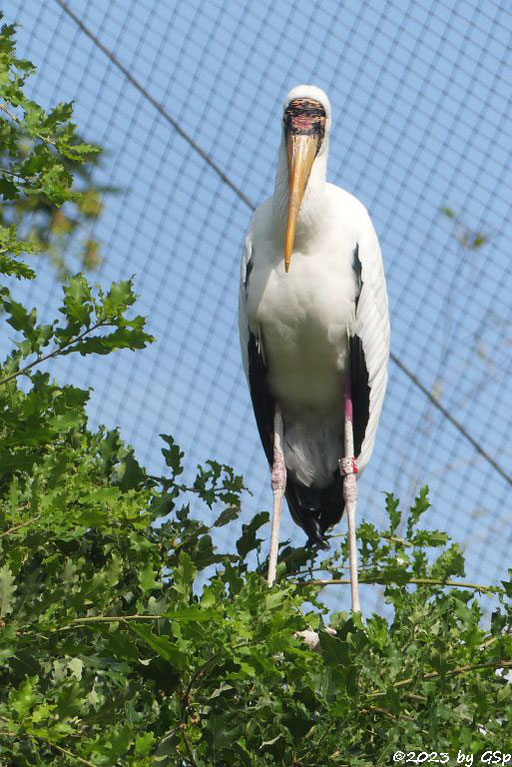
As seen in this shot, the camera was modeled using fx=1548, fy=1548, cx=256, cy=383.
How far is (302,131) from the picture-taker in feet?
14.2

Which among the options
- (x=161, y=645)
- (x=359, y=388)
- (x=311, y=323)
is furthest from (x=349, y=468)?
(x=161, y=645)

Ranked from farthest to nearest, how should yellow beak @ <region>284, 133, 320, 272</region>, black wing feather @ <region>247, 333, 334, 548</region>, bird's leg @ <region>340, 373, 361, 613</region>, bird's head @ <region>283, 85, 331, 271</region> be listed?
black wing feather @ <region>247, 333, 334, 548</region>
bird's leg @ <region>340, 373, 361, 613</region>
bird's head @ <region>283, 85, 331, 271</region>
yellow beak @ <region>284, 133, 320, 272</region>

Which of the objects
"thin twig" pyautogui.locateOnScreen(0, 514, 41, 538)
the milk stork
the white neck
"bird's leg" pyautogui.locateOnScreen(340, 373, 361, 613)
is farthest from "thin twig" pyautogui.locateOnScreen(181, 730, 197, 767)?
the white neck

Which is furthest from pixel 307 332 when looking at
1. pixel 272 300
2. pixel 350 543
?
pixel 350 543

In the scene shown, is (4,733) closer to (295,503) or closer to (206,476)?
(206,476)

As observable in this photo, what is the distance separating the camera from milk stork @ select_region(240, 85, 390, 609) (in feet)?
13.8

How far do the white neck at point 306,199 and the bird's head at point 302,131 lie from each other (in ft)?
0.07

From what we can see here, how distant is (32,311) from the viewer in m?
2.53

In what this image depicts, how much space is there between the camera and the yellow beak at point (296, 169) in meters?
4.11

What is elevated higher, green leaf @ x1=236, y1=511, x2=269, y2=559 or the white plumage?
the white plumage

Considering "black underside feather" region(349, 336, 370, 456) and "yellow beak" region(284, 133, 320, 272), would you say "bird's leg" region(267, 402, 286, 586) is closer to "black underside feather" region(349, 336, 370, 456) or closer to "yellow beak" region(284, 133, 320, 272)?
"black underside feather" region(349, 336, 370, 456)

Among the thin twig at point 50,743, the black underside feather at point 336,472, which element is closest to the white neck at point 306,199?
the black underside feather at point 336,472

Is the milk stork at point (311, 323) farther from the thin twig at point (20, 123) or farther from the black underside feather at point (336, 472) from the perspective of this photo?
the thin twig at point (20, 123)

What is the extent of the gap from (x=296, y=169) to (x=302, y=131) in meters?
0.14
